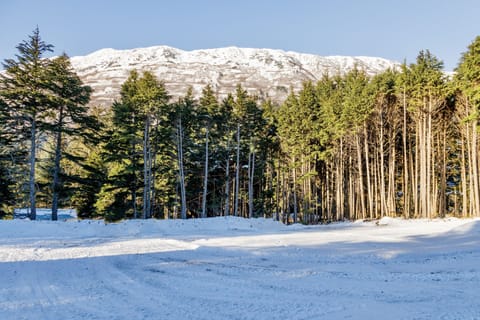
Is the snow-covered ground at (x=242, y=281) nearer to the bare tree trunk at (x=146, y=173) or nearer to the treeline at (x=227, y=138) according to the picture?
the bare tree trunk at (x=146, y=173)

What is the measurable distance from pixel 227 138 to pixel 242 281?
26532 millimetres

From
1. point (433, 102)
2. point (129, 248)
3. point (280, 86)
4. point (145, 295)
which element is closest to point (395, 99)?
point (433, 102)

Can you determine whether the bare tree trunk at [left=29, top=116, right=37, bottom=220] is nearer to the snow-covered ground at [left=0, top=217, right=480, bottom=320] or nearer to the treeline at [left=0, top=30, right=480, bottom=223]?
the treeline at [left=0, top=30, right=480, bottom=223]

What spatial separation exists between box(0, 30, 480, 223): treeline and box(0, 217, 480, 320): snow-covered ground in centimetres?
1483

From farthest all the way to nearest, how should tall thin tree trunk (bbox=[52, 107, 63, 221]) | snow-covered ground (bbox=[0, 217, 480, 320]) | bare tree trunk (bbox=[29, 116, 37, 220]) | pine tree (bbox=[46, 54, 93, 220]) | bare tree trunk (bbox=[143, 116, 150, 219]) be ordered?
bare tree trunk (bbox=[143, 116, 150, 219]), pine tree (bbox=[46, 54, 93, 220]), tall thin tree trunk (bbox=[52, 107, 63, 221]), bare tree trunk (bbox=[29, 116, 37, 220]), snow-covered ground (bbox=[0, 217, 480, 320])

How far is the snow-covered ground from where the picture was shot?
184 inches

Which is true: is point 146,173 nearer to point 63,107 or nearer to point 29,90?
point 63,107

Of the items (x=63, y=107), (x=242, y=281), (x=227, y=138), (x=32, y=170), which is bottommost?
(x=242, y=281)

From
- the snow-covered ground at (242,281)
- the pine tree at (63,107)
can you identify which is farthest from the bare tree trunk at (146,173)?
the snow-covered ground at (242,281)

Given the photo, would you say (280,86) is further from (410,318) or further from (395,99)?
(410,318)

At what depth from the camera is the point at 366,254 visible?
990cm

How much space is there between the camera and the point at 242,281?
6.55 m

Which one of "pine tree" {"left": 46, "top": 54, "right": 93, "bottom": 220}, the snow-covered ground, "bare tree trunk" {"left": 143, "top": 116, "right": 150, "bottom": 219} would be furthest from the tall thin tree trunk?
the snow-covered ground

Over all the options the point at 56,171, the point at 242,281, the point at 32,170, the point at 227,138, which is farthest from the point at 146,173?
the point at 242,281
